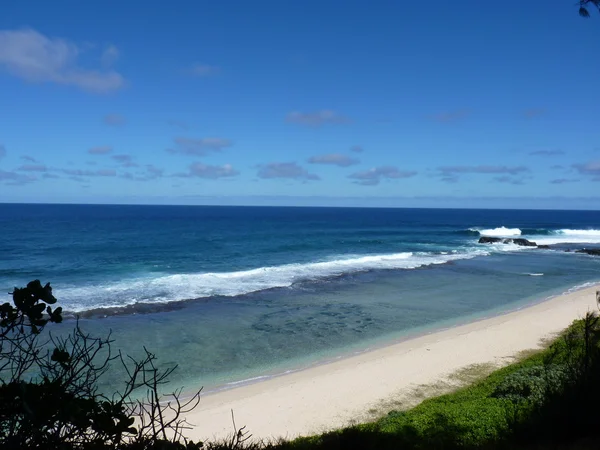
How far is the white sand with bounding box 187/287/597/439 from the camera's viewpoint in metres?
10.5

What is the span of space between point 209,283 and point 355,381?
16026 mm

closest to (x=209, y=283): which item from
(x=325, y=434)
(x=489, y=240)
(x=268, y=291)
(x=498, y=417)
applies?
(x=268, y=291)

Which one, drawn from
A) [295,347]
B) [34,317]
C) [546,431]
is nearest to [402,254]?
[295,347]

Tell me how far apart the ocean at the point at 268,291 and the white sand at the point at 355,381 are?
40.8 inches

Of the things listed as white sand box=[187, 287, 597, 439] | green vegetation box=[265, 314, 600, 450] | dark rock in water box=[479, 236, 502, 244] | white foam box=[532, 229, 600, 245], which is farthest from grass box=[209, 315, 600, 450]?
white foam box=[532, 229, 600, 245]

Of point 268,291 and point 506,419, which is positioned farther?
point 268,291

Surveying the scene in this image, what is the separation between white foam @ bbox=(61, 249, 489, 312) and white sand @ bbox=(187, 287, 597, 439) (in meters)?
11.3

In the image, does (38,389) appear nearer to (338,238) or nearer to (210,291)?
(210,291)

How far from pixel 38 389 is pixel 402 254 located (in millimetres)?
40678

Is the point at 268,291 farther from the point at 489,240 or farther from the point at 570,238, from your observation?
the point at 570,238

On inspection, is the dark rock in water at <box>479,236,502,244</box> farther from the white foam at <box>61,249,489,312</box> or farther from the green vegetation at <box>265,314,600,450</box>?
the green vegetation at <box>265,314,600,450</box>

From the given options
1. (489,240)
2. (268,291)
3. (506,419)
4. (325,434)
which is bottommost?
(268,291)

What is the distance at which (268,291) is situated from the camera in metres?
24.8

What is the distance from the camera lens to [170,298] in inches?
908
